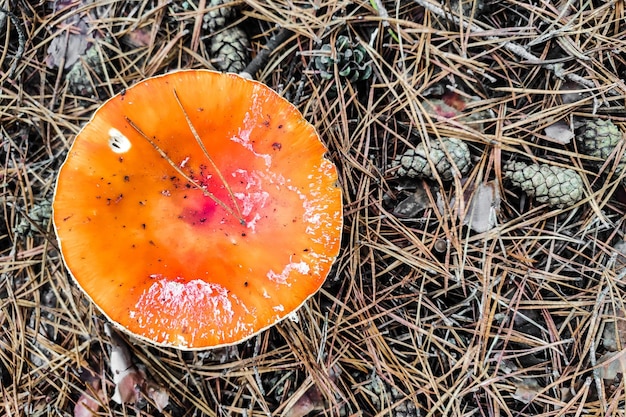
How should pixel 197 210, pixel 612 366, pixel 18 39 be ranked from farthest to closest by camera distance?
1. pixel 18 39
2. pixel 612 366
3. pixel 197 210

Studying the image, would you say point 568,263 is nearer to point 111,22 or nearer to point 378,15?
point 378,15

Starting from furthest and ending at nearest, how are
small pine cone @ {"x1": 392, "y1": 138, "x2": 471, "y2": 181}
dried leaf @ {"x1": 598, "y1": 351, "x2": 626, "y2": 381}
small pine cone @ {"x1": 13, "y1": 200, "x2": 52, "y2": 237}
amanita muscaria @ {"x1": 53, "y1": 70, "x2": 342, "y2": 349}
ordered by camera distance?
1. small pine cone @ {"x1": 13, "y1": 200, "x2": 52, "y2": 237}
2. small pine cone @ {"x1": 392, "y1": 138, "x2": 471, "y2": 181}
3. dried leaf @ {"x1": 598, "y1": 351, "x2": 626, "y2": 381}
4. amanita muscaria @ {"x1": 53, "y1": 70, "x2": 342, "y2": 349}

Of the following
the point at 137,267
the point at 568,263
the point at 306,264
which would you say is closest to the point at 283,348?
the point at 306,264

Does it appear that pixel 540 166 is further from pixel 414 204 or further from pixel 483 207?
pixel 414 204

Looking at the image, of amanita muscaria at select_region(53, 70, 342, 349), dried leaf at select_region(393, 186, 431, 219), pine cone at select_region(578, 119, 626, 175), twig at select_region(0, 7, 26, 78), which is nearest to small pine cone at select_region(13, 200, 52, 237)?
amanita muscaria at select_region(53, 70, 342, 349)

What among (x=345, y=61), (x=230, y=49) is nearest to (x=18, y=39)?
(x=230, y=49)

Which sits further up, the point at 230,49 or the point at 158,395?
the point at 230,49

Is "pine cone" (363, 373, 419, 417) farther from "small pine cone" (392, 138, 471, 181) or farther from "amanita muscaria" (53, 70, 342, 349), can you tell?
"small pine cone" (392, 138, 471, 181)

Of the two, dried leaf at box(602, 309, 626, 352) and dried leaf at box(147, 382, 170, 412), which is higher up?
dried leaf at box(602, 309, 626, 352)
